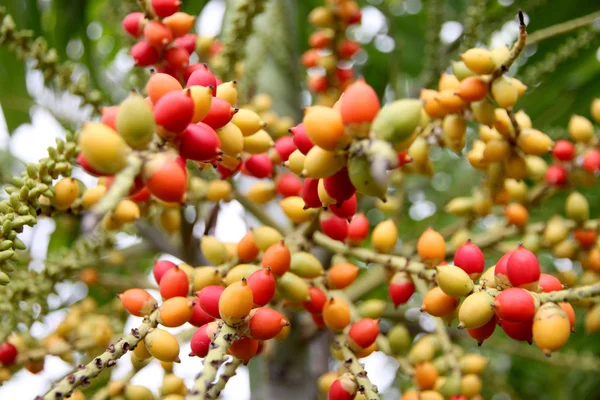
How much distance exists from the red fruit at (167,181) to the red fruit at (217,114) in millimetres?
119

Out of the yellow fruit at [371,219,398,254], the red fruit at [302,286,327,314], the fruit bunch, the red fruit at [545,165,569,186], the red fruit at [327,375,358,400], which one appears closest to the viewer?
the red fruit at [327,375,358,400]

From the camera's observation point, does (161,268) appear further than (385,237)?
No

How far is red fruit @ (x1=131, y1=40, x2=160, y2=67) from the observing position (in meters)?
0.91

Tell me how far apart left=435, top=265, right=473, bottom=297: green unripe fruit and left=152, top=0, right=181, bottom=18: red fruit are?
57 centimetres

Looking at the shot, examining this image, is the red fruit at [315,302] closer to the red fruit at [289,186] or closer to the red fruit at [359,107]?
the red fruit at [289,186]

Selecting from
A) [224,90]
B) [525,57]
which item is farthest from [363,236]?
[525,57]

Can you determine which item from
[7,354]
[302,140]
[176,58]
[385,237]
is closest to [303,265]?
[385,237]

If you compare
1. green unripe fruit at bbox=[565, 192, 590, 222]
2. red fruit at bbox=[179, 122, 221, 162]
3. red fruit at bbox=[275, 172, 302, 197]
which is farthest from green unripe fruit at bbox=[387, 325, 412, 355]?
red fruit at bbox=[179, 122, 221, 162]

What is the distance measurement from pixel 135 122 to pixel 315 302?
1.45 feet

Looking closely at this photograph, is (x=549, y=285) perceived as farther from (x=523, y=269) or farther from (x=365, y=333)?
(x=365, y=333)

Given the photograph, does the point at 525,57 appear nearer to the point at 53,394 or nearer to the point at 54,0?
the point at 54,0

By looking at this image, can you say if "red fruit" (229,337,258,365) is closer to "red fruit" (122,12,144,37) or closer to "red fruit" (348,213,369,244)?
"red fruit" (348,213,369,244)

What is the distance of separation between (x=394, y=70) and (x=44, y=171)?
45.4 inches

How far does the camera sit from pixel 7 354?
1.02m
